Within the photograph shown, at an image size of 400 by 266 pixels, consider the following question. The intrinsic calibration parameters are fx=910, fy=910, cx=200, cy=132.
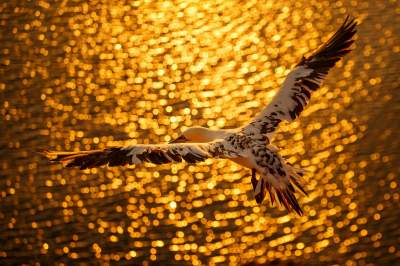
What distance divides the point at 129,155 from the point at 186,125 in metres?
17.0

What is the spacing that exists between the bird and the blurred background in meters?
5.48

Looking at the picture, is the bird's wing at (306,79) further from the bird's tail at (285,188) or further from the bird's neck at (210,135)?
the bird's tail at (285,188)

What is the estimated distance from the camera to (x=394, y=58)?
33.8 metres

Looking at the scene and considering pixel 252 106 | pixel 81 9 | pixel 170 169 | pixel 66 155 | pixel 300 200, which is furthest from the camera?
pixel 81 9

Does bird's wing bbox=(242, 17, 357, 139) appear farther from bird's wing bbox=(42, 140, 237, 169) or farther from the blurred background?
the blurred background

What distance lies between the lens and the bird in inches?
589

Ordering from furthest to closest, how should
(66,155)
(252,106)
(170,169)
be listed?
(252,106)
(170,169)
(66,155)

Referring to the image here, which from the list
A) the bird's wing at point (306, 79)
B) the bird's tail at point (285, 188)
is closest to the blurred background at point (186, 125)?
the bird's wing at point (306, 79)

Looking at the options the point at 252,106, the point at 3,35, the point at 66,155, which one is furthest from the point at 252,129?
the point at 3,35

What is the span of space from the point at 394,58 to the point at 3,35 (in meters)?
18.3

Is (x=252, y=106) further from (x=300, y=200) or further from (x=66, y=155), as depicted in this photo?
(x=66, y=155)

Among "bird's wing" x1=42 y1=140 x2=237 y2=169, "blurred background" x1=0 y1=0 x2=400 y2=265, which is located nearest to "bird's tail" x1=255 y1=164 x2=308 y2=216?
"bird's wing" x1=42 y1=140 x2=237 y2=169

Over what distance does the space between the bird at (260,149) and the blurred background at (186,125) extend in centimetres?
548

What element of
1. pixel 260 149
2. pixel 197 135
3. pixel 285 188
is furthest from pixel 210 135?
pixel 285 188
